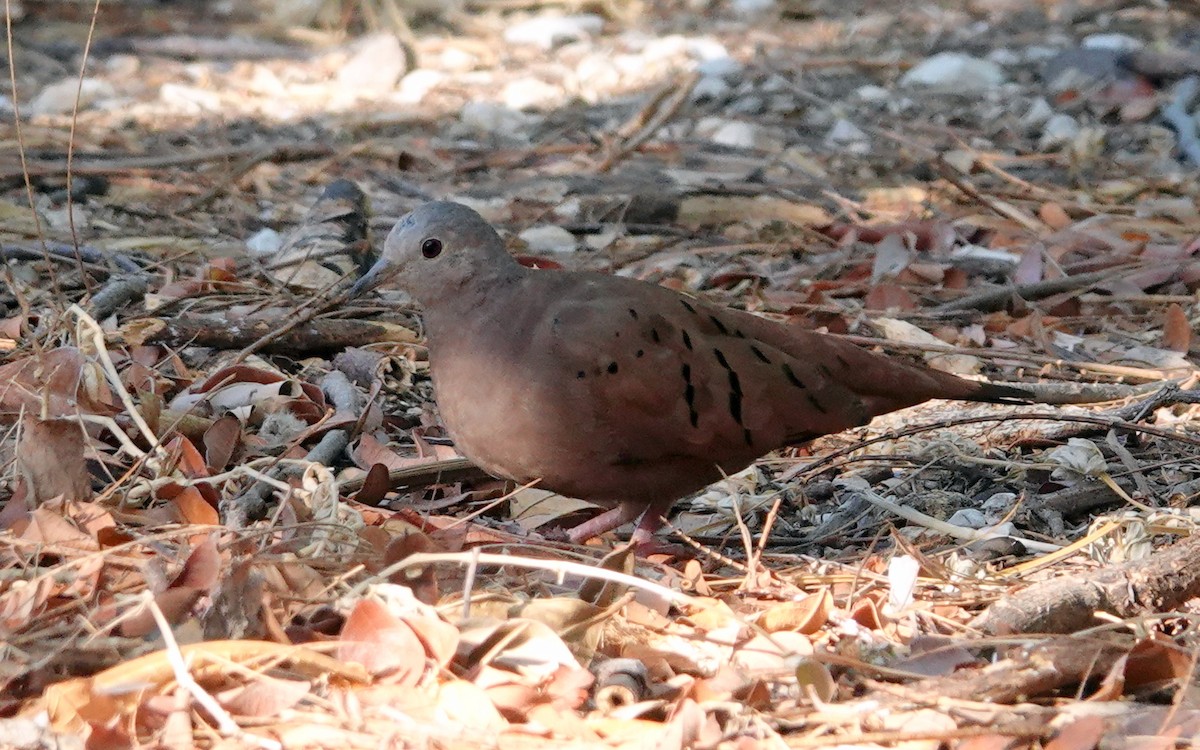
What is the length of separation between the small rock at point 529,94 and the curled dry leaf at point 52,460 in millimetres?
5592

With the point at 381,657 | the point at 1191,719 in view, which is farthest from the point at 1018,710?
the point at 381,657

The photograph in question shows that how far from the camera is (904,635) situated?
2764 mm

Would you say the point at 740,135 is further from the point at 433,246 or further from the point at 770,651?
the point at 770,651

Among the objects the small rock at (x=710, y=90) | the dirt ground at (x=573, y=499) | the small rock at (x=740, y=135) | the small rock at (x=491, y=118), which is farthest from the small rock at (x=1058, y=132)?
the small rock at (x=491, y=118)

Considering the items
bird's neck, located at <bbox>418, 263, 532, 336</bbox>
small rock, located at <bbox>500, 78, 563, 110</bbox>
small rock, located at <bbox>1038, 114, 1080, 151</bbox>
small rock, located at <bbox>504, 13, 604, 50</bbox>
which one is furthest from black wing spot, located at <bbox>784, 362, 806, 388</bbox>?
small rock, located at <bbox>504, 13, 604, 50</bbox>

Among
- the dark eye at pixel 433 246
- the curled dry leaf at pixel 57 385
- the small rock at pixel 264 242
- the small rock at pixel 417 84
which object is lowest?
the small rock at pixel 417 84

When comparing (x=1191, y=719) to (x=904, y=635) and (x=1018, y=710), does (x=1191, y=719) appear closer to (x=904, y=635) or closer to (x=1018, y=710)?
(x=1018, y=710)

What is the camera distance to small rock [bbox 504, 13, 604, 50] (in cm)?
976

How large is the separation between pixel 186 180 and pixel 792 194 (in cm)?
258

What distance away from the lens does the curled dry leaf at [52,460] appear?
2918 millimetres

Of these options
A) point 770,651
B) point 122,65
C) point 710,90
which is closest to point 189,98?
point 122,65

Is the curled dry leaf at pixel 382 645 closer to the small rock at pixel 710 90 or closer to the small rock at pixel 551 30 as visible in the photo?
the small rock at pixel 710 90

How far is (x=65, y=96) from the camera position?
307 inches

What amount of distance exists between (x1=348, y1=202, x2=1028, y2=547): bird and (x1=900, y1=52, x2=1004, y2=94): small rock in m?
5.25
